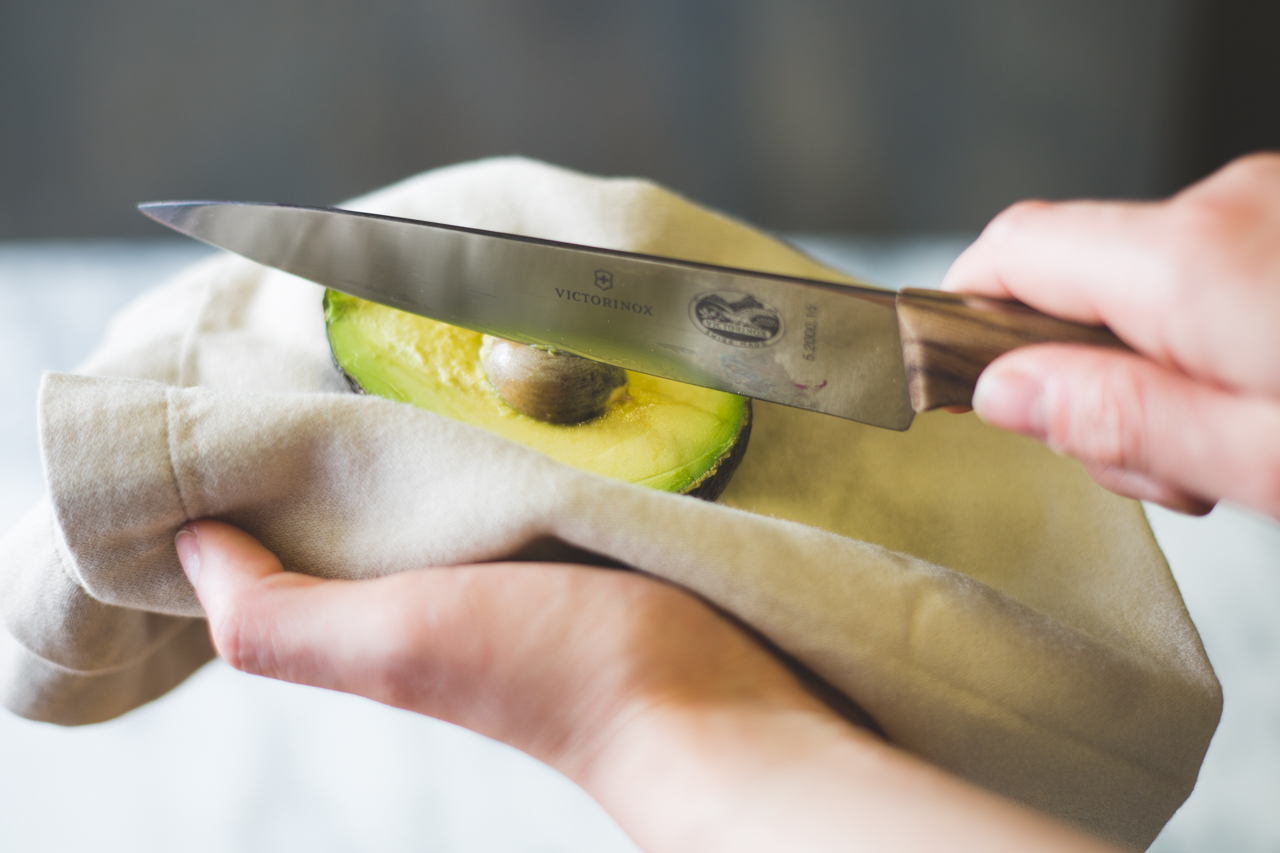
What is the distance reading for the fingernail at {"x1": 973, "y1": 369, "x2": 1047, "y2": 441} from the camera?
0.50 metres

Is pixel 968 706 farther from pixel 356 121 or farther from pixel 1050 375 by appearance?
pixel 356 121

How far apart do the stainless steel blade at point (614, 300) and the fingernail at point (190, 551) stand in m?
0.22

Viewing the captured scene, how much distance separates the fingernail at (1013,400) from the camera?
496mm

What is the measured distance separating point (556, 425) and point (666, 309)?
144 mm

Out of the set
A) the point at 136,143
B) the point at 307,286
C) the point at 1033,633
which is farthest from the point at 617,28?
the point at 1033,633

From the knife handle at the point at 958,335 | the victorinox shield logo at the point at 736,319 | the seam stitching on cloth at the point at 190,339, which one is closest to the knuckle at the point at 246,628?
the seam stitching on cloth at the point at 190,339

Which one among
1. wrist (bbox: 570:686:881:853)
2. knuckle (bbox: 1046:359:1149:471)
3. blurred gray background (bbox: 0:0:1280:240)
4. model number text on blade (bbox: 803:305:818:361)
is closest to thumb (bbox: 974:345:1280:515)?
knuckle (bbox: 1046:359:1149:471)

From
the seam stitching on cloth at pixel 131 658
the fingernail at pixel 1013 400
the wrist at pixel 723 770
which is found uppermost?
the fingernail at pixel 1013 400

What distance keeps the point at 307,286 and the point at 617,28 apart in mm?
1161

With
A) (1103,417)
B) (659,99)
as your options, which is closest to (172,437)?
(1103,417)

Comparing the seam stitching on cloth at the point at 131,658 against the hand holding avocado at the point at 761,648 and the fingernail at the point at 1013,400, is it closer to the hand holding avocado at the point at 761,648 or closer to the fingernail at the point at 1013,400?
the hand holding avocado at the point at 761,648

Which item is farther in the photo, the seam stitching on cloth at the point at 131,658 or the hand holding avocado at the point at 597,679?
the seam stitching on cloth at the point at 131,658

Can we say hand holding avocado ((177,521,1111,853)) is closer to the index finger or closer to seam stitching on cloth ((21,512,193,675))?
seam stitching on cloth ((21,512,193,675))

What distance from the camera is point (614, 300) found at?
0.61 m
